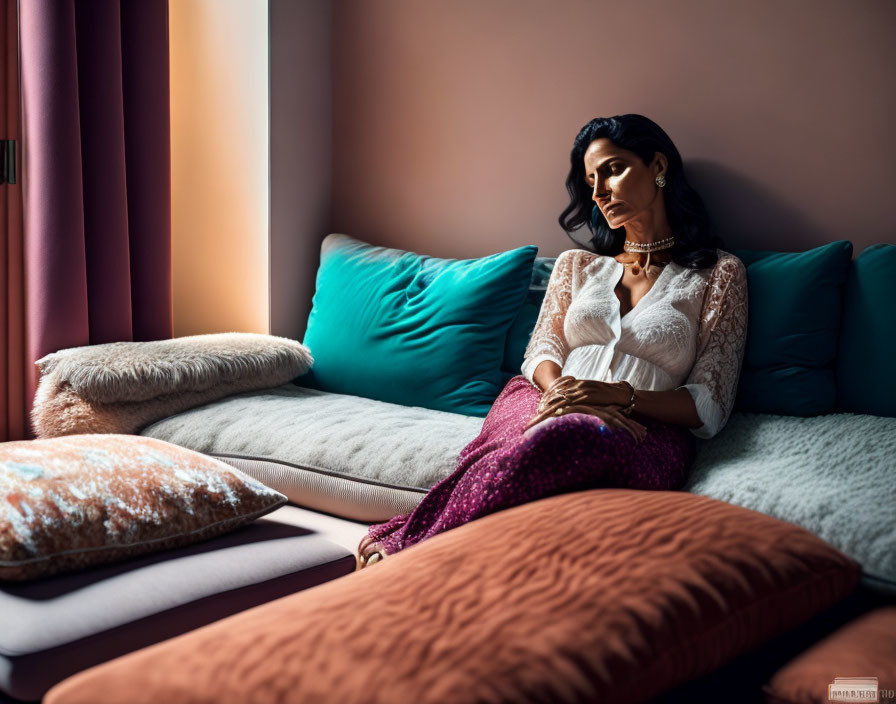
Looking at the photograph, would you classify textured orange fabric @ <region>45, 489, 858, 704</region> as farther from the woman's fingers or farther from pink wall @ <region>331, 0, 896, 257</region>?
pink wall @ <region>331, 0, 896, 257</region>

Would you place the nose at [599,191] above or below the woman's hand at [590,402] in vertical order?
above

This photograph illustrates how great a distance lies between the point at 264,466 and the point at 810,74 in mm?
1665

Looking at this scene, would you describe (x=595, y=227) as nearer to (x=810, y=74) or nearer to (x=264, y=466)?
(x=810, y=74)

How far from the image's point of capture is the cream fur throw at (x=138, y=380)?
2.18 meters

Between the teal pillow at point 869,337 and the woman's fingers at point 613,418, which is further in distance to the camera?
the teal pillow at point 869,337

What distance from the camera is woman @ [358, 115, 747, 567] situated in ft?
4.56

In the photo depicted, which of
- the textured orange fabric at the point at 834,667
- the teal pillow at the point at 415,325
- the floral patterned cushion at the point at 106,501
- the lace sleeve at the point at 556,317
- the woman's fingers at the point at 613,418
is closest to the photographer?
the textured orange fabric at the point at 834,667

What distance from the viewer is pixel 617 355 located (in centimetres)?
191

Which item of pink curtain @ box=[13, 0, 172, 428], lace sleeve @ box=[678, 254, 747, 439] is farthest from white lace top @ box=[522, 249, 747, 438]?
pink curtain @ box=[13, 0, 172, 428]

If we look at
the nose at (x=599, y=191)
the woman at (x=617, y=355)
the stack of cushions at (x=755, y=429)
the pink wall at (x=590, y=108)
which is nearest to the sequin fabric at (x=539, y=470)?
the woman at (x=617, y=355)

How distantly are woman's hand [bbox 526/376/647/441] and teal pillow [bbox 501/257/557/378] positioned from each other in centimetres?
67

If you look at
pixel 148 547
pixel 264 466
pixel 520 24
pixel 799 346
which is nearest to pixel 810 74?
pixel 799 346

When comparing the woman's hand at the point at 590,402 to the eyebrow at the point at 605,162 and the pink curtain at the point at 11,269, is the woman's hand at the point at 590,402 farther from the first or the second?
the pink curtain at the point at 11,269

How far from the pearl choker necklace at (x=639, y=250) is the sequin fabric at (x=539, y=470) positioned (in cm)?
54
